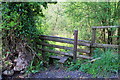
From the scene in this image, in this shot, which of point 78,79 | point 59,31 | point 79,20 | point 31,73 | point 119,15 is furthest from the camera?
point 59,31

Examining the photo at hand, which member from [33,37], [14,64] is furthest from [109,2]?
[14,64]

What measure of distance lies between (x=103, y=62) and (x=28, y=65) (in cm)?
201

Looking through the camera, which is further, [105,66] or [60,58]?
[60,58]

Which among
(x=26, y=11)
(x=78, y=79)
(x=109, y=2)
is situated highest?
(x=109, y=2)

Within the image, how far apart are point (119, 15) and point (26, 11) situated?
3.86 metres

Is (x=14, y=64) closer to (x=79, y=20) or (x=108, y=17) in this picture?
(x=79, y=20)

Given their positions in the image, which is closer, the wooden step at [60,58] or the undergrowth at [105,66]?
the undergrowth at [105,66]

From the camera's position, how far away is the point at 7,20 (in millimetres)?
3217

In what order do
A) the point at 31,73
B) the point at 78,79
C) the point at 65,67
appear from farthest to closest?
the point at 65,67 → the point at 31,73 → the point at 78,79

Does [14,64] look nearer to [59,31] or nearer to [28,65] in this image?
[28,65]

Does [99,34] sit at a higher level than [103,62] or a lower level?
higher

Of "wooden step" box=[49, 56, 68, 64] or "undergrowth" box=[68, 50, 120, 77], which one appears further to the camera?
"wooden step" box=[49, 56, 68, 64]

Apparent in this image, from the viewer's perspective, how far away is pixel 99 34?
609 centimetres

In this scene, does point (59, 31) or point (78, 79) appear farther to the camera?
point (59, 31)
